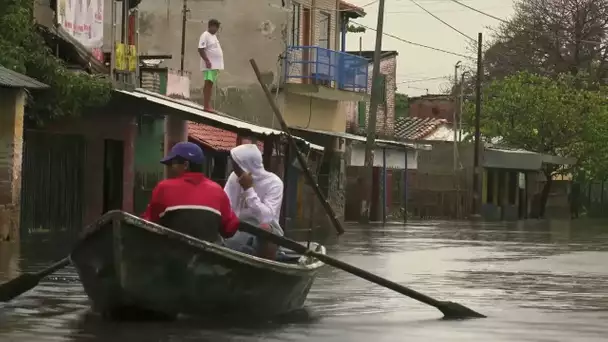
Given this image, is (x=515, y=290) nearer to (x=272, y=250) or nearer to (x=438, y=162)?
(x=272, y=250)

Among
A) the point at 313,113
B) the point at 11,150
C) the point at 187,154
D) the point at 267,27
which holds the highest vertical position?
the point at 267,27

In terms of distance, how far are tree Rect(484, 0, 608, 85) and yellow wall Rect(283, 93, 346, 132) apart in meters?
28.2

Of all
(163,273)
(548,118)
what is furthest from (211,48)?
(548,118)

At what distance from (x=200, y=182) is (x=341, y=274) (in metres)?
7.40

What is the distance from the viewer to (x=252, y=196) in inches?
509

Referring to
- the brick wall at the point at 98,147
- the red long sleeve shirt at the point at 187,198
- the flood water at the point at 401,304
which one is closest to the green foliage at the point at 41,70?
the flood water at the point at 401,304

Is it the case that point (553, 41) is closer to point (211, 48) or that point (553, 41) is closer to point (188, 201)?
point (211, 48)

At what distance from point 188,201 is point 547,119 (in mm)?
47869

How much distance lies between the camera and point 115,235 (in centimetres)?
1062

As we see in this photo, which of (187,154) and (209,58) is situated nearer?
(187,154)

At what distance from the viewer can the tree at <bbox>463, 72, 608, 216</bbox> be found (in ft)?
187

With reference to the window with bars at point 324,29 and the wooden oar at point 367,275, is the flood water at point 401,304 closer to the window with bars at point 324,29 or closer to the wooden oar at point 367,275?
the wooden oar at point 367,275

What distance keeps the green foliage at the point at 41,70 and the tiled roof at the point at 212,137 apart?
884cm

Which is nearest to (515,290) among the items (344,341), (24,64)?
(344,341)
